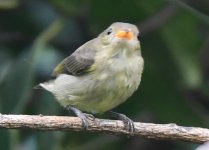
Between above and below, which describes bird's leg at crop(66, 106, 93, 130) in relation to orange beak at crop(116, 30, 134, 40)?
below

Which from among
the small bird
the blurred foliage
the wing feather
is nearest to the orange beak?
the small bird

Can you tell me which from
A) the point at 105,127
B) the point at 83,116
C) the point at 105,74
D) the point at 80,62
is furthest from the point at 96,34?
the point at 105,127

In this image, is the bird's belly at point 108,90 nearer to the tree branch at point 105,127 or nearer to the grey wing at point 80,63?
the grey wing at point 80,63

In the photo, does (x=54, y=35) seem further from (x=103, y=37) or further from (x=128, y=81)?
(x=128, y=81)

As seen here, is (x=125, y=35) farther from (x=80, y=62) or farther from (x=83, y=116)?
(x=83, y=116)

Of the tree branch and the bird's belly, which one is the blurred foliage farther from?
the tree branch

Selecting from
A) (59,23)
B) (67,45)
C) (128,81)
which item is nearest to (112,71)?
(128,81)
